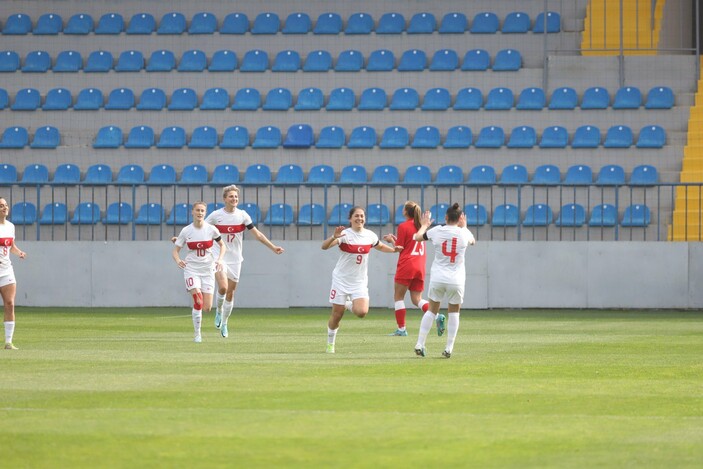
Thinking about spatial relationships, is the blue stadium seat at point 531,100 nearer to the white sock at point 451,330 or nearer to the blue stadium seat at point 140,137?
the blue stadium seat at point 140,137

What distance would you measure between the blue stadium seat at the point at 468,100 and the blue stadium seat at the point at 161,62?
776 cm

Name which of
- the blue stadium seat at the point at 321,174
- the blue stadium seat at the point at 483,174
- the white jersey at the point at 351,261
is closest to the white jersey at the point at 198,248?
the white jersey at the point at 351,261

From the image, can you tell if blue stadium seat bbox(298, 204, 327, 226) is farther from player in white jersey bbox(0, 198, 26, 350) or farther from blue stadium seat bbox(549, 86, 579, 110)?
player in white jersey bbox(0, 198, 26, 350)

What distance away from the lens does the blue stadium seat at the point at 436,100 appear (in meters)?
31.3

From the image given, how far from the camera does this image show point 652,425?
9375 millimetres

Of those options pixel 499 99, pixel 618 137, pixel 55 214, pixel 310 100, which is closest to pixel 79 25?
pixel 310 100

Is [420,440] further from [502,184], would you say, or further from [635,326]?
[502,184]

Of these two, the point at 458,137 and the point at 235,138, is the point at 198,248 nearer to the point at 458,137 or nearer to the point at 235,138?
the point at 235,138

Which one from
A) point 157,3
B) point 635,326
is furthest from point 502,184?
point 157,3

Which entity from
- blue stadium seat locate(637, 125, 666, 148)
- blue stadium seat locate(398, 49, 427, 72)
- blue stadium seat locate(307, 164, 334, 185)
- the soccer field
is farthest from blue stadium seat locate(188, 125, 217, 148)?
the soccer field

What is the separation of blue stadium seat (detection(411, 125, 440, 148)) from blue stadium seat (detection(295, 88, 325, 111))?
110 inches

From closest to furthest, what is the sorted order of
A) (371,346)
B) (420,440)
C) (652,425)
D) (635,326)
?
1. (420,440)
2. (652,425)
3. (371,346)
4. (635,326)

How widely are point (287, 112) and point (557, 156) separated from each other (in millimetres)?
6931

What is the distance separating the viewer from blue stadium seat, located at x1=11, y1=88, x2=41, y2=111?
107 feet
